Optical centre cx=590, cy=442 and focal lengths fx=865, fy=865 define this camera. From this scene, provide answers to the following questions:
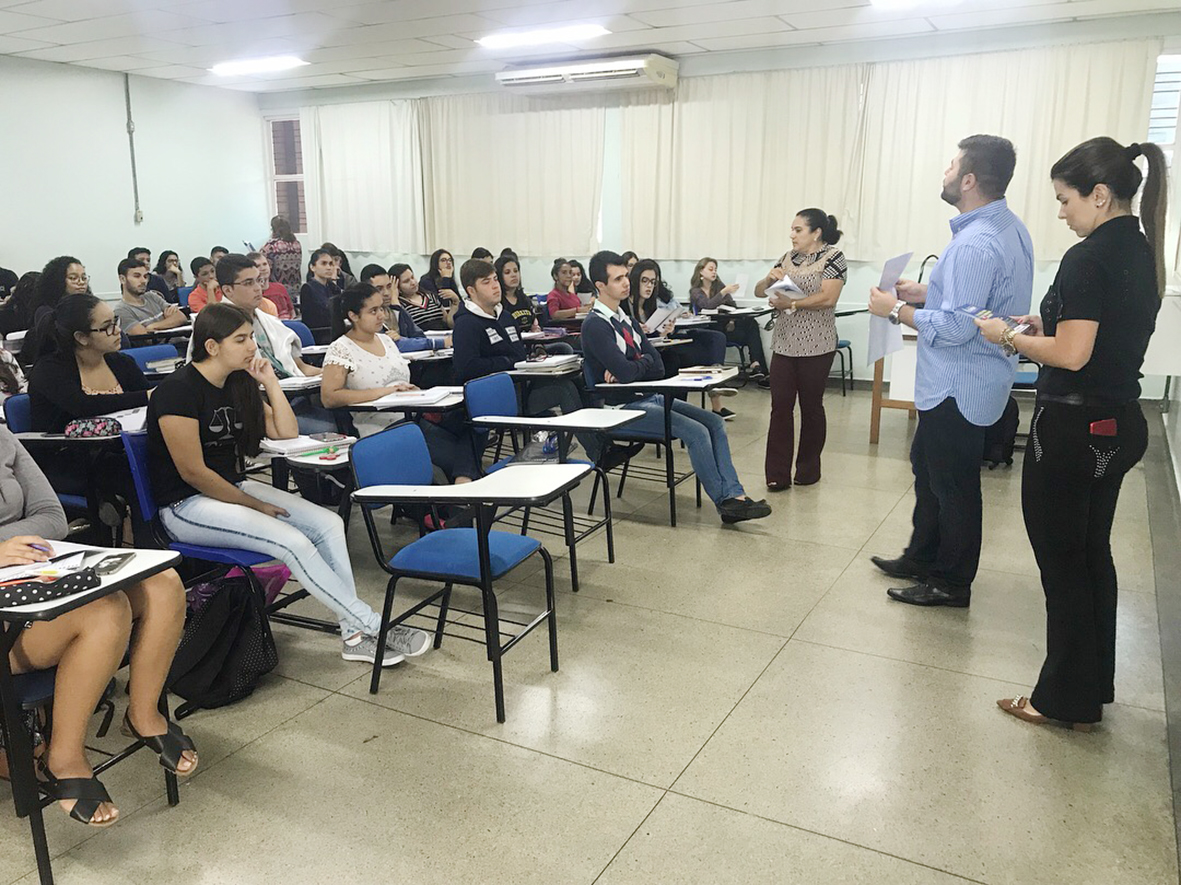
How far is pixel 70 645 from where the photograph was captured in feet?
6.34

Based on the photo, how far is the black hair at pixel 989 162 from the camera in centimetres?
282

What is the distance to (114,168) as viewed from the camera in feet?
29.9

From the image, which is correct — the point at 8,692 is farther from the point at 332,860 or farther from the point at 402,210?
the point at 402,210

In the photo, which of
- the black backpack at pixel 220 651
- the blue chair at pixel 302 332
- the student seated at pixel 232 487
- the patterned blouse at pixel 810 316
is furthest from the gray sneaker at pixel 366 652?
the blue chair at pixel 302 332

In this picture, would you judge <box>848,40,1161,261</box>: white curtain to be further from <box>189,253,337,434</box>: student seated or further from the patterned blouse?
<box>189,253,337,434</box>: student seated

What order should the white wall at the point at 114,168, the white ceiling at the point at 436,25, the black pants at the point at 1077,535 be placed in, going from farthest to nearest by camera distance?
the white wall at the point at 114,168 → the white ceiling at the point at 436,25 → the black pants at the point at 1077,535

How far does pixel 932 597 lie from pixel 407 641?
1.95 m

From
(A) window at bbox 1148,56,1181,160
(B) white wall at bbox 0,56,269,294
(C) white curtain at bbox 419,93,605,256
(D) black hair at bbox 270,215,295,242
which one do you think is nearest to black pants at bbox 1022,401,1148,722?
(A) window at bbox 1148,56,1181,160

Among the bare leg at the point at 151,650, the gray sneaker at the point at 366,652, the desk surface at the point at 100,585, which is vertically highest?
the desk surface at the point at 100,585

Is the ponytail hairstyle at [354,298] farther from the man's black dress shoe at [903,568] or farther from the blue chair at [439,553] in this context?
the man's black dress shoe at [903,568]

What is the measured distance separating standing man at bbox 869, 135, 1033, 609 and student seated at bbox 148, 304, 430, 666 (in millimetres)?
1933

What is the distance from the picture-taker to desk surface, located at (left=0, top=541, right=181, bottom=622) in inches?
63.7

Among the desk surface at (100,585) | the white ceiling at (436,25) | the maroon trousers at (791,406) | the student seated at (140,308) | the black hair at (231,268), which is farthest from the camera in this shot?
the white ceiling at (436,25)

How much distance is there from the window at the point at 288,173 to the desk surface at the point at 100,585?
9738 millimetres
